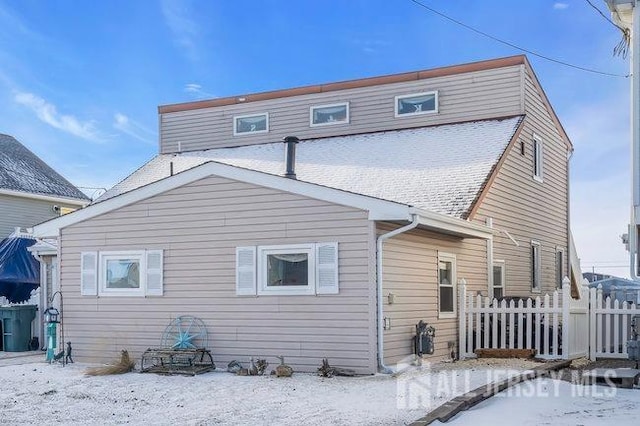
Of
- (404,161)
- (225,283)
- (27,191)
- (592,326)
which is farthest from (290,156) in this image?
(27,191)

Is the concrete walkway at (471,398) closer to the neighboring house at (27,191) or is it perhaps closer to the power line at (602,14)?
the power line at (602,14)

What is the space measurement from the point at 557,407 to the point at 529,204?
10.2 meters

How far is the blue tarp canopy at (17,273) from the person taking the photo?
17.8m

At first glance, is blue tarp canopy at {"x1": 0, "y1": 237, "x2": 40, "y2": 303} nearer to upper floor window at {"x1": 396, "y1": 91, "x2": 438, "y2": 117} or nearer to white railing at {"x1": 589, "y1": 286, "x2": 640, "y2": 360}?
upper floor window at {"x1": 396, "y1": 91, "x2": 438, "y2": 117}

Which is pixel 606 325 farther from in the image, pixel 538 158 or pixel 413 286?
pixel 538 158

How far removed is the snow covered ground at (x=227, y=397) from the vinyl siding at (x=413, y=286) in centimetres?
75

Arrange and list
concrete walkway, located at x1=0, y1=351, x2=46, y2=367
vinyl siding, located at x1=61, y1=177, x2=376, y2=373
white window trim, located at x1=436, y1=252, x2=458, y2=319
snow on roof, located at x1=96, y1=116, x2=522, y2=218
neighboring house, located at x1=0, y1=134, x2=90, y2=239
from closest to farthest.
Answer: vinyl siding, located at x1=61, y1=177, x2=376, y2=373, white window trim, located at x1=436, y1=252, x2=458, y2=319, concrete walkway, located at x1=0, y1=351, x2=46, y2=367, snow on roof, located at x1=96, y1=116, x2=522, y2=218, neighboring house, located at x1=0, y1=134, x2=90, y2=239

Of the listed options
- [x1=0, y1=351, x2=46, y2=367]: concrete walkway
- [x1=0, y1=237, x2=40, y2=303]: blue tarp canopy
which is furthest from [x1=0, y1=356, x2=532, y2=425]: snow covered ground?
[x1=0, y1=237, x2=40, y2=303]: blue tarp canopy

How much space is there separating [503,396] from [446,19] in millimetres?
9472

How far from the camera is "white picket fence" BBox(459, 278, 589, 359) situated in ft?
40.0

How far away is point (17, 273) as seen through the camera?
17891 mm

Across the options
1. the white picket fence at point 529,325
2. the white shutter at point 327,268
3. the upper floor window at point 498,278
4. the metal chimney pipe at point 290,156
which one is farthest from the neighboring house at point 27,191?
the white picket fence at point 529,325

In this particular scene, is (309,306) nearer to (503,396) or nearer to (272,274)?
(272,274)

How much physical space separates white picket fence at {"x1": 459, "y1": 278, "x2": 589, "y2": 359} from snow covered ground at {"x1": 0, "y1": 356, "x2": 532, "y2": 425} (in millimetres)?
1299
